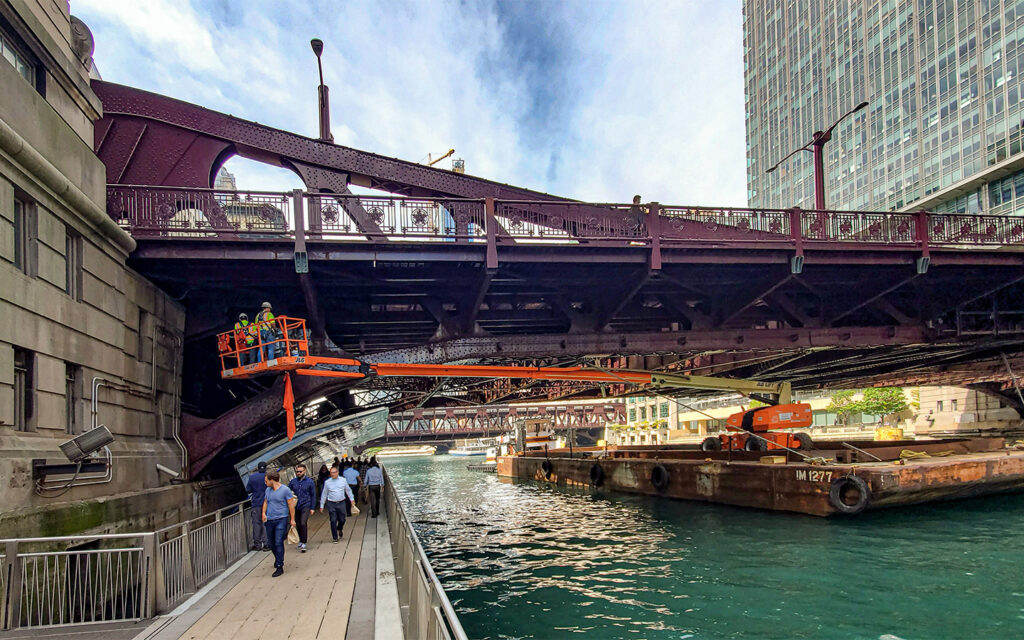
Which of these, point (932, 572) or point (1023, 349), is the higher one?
point (1023, 349)

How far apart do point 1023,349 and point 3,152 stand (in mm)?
40845

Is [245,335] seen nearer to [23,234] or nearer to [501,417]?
[23,234]

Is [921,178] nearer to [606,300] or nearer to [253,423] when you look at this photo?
[606,300]

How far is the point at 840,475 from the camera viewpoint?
2184 centimetres

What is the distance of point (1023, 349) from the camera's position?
109 ft

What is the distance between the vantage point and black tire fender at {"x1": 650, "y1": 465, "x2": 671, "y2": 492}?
3219 cm

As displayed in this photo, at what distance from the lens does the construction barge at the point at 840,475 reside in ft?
70.9

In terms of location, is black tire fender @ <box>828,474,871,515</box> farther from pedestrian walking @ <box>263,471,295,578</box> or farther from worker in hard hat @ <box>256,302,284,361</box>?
worker in hard hat @ <box>256,302,284,361</box>

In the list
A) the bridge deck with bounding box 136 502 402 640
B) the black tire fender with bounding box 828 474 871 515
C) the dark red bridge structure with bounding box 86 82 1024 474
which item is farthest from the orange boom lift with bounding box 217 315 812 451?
the bridge deck with bounding box 136 502 402 640

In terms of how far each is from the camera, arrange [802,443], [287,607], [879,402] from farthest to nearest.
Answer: [879,402]
[802,443]
[287,607]

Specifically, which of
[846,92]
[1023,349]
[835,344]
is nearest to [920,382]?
[1023,349]

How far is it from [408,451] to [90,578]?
6968 inches

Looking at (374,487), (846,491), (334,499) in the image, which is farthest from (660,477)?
(334,499)

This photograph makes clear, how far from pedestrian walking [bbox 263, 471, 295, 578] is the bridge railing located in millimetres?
7625
